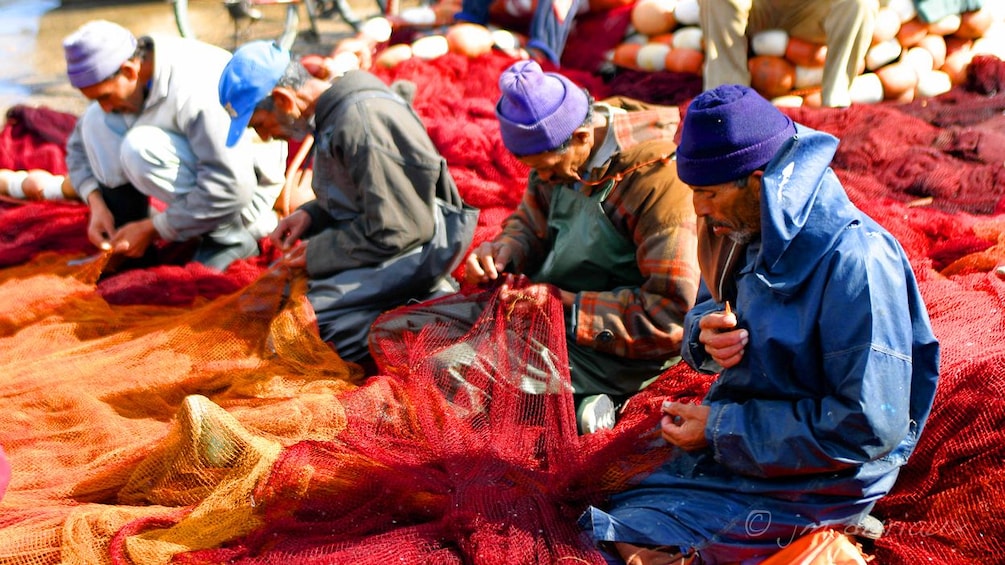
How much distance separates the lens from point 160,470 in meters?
3.01

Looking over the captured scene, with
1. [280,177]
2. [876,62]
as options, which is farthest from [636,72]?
[280,177]

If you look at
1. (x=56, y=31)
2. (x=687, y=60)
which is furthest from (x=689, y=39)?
(x=56, y=31)

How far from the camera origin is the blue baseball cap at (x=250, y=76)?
12.3ft

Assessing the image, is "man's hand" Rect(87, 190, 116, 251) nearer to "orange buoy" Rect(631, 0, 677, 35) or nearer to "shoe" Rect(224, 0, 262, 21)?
"orange buoy" Rect(631, 0, 677, 35)

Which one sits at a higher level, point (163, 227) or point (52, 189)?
point (163, 227)

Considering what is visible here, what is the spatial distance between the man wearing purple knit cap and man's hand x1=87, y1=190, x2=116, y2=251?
2504 mm

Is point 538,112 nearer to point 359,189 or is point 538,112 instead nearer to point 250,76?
point 359,189

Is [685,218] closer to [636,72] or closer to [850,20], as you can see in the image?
[850,20]

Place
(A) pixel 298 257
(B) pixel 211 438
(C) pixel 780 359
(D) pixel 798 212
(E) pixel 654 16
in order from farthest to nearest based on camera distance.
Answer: (E) pixel 654 16, (A) pixel 298 257, (B) pixel 211 438, (C) pixel 780 359, (D) pixel 798 212

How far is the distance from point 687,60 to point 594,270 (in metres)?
3.22

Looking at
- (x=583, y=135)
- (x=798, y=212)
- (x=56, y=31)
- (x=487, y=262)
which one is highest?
(x=798, y=212)

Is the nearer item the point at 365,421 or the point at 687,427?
the point at 687,427

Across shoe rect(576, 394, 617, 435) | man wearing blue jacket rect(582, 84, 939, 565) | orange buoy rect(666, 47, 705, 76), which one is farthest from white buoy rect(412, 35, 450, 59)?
man wearing blue jacket rect(582, 84, 939, 565)

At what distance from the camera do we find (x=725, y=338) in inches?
89.7
